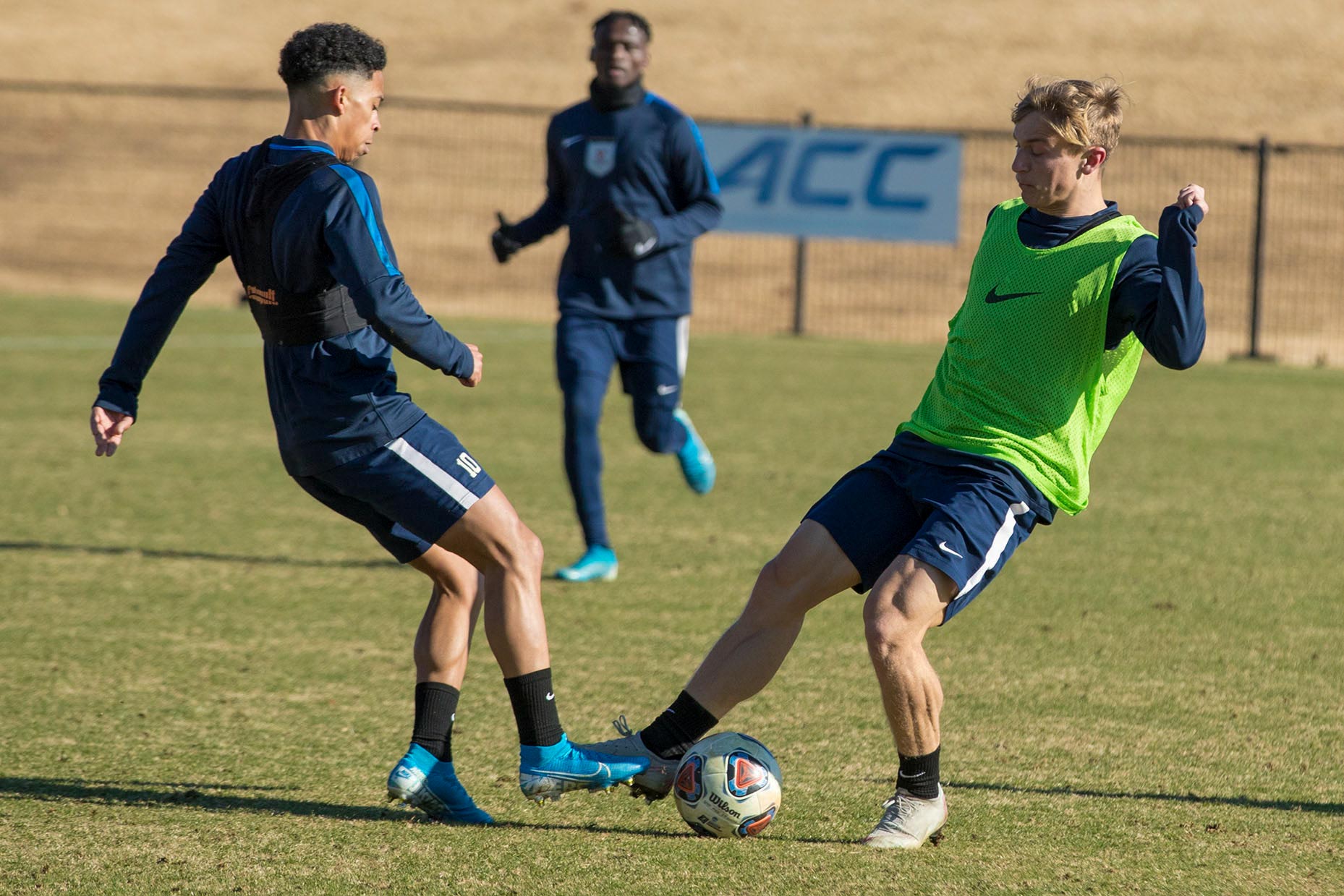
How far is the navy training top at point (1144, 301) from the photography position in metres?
4.04

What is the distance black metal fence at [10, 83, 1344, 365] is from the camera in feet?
77.4

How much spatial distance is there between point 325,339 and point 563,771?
4.17ft

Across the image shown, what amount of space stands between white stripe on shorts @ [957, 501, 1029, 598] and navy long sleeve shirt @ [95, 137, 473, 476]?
1.37 m

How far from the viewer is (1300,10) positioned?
40469 millimetres

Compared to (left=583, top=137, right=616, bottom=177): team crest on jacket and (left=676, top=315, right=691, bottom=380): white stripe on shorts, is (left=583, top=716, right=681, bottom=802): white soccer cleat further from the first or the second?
(left=583, top=137, right=616, bottom=177): team crest on jacket

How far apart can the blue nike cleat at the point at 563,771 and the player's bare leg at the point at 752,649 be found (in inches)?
3.6

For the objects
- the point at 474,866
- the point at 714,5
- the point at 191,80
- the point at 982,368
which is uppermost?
the point at 714,5

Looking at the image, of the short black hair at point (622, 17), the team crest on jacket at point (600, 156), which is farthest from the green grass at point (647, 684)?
the short black hair at point (622, 17)

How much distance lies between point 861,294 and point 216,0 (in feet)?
83.3

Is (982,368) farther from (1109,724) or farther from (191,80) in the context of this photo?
(191,80)

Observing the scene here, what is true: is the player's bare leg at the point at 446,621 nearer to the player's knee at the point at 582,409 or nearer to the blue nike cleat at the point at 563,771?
the blue nike cleat at the point at 563,771

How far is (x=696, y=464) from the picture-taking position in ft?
29.2

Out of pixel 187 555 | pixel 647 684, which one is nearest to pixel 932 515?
pixel 647 684

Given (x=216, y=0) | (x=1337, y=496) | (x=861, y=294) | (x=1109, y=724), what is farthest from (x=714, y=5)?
(x=1109, y=724)
